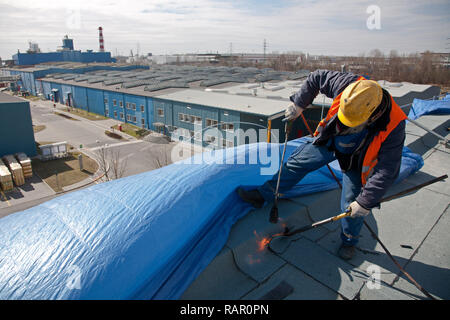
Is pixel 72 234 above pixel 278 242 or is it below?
above

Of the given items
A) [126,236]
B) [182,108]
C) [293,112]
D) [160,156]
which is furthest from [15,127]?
[293,112]

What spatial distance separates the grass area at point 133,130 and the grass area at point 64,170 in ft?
18.6

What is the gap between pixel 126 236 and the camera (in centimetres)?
219

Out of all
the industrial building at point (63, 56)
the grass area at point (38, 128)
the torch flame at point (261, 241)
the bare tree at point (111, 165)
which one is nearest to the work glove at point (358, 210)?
the torch flame at point (261, 241)

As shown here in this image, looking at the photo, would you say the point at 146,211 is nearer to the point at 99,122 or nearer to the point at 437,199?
the point at 437,199

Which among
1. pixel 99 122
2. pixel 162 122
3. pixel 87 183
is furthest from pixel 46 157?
Answer: pixel 99 122

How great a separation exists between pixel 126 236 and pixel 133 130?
24.0m

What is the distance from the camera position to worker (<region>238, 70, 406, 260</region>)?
2.18 meters

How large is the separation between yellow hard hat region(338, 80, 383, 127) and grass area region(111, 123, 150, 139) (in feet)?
72.8

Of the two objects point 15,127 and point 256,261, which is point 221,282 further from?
point 15,127

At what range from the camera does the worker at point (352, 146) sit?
2.18 m

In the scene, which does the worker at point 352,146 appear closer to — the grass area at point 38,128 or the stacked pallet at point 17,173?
the stacked pallet at point 17,173

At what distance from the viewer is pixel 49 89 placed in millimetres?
39094
